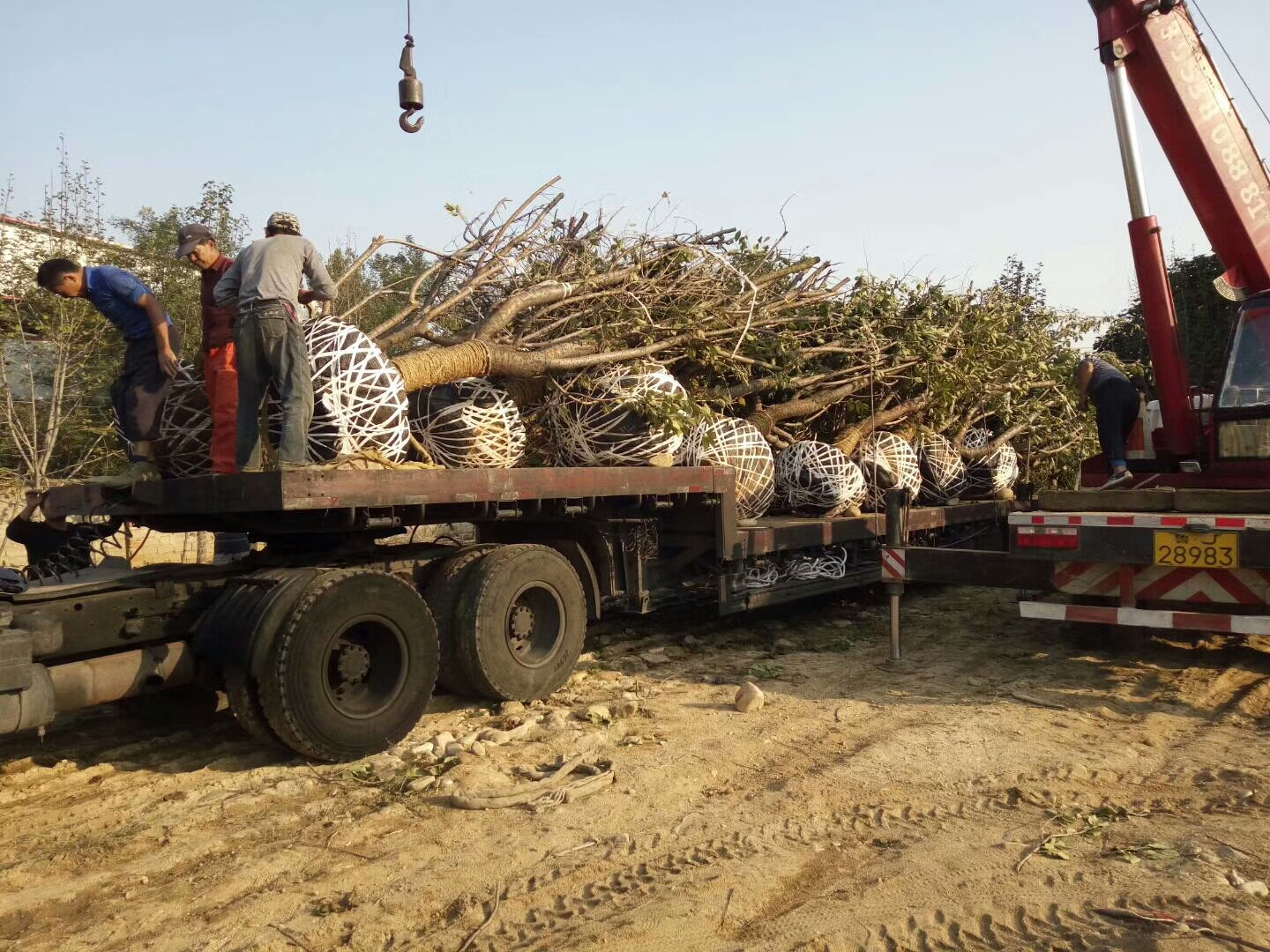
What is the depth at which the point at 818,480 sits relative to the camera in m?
8.03

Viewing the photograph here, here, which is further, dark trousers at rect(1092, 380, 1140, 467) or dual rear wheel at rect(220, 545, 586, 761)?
dark trousers at rect(1092, 380, 1140, 467)

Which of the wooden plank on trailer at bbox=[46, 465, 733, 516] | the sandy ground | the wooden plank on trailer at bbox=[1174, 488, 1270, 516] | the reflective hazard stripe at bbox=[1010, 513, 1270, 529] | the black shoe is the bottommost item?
the sandy ground

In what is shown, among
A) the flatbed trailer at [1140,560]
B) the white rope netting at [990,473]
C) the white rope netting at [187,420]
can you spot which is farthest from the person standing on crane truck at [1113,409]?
the white rope netting at [187,420]

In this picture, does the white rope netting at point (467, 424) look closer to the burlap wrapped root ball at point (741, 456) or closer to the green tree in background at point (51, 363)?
the burlap wrapped root ball at point (741, 456)

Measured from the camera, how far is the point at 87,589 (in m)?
4.31

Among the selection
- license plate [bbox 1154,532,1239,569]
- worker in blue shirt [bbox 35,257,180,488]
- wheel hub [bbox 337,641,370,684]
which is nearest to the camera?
wheel hub [bbox 337,641,370,684]

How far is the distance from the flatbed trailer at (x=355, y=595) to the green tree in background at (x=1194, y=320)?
39.1ft

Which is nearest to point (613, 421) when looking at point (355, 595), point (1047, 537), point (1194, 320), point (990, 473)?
point (355, 595)

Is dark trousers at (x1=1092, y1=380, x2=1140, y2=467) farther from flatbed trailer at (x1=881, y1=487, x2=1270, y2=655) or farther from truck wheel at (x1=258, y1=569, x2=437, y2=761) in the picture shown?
truck wheel at (x1=258, y1=569, x2=437, y2=761)

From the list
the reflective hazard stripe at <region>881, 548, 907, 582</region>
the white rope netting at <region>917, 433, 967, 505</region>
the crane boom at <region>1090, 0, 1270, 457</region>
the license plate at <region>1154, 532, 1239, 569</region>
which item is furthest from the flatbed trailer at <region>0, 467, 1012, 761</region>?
the crane boom at <region>1090, 0, 1270, 457</region>

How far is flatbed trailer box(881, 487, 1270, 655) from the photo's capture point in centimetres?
546

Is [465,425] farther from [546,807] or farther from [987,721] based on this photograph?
[987,721]

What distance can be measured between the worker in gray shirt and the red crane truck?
411 cm

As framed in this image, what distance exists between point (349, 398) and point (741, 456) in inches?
137
